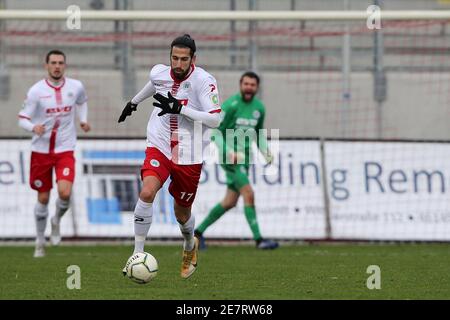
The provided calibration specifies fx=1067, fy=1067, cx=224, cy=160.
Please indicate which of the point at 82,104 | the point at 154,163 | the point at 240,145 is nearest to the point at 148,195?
the point at 154,163

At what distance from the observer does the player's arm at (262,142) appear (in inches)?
572

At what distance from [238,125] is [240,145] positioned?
323 millimetres

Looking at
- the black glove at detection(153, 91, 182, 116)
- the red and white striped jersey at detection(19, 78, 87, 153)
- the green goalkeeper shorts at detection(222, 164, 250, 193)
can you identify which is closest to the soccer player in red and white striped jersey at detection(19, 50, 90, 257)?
the red and white striped jersey at detection(19, 78, 87, 153)

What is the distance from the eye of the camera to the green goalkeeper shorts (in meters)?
14.7

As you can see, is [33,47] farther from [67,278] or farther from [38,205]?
[67,278]

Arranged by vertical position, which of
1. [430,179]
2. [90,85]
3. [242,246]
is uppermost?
[90,85]

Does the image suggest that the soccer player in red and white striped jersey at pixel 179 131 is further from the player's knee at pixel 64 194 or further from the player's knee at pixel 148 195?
the player's knee at pixel 64 194

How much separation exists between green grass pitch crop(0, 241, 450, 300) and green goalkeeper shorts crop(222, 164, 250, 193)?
0.90 metres

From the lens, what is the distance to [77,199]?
52.4ft

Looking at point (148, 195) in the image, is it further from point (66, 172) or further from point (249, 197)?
point (249, 197)

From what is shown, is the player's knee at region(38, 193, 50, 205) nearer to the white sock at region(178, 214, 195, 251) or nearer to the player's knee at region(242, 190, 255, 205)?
the player's knee at region(242, 190, 255, 205)

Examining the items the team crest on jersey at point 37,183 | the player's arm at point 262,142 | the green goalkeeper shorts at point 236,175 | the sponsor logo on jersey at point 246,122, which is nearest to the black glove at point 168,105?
the team crest on jersey at point 37,183
